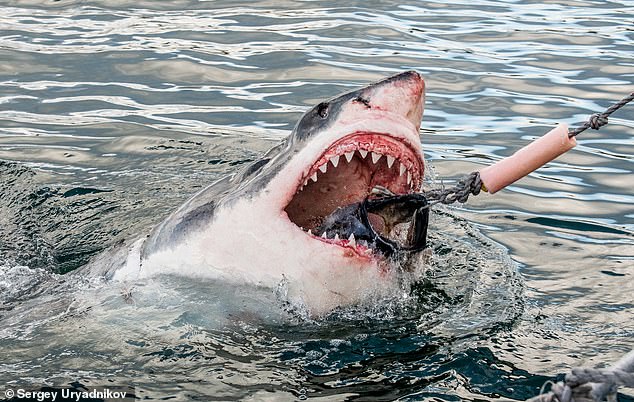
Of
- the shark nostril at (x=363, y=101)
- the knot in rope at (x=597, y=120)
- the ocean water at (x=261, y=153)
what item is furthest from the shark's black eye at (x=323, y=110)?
the knot in rope at (x=597, y=120)

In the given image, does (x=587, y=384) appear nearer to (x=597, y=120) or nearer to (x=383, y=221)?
(x=597, y=120)

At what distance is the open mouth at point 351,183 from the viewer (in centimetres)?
340

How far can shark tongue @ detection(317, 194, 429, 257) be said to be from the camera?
3521 mm

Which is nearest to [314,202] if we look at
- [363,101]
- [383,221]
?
[383,221]

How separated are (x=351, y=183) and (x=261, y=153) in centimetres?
320

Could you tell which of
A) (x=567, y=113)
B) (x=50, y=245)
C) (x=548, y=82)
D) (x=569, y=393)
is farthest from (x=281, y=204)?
(x=548, y=82)

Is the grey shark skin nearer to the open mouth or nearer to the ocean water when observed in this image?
the open mouth

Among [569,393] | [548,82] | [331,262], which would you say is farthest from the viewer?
[548,82]

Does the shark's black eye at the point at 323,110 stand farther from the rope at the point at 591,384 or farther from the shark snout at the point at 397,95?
the rope at the point at 591,384

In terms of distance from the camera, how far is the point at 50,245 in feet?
18.2

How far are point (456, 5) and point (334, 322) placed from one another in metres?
8.25

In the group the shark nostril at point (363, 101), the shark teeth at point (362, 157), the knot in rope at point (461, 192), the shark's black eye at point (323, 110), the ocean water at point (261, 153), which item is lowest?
the ocean water at point (261, 153)

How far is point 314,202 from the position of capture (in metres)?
3.84

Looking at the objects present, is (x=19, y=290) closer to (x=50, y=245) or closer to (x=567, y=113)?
(x=50, y=245)
